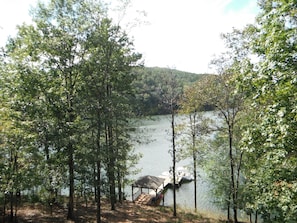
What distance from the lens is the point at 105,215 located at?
14.0 m

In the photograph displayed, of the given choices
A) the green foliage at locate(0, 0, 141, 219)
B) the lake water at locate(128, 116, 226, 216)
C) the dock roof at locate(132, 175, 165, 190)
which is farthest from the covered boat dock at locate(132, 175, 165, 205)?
the green foliage at locate(0, 0, 141, 219)

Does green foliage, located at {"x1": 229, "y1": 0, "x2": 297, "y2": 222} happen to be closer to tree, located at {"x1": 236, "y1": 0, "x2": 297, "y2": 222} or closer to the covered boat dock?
tree, located at {"x1": 236, "y1": 0, "x2": 297, "y2": 222}

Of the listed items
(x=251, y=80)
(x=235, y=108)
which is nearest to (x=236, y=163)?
(x=235, y=108)

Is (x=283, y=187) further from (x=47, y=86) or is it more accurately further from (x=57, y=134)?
(x=47, y=86)

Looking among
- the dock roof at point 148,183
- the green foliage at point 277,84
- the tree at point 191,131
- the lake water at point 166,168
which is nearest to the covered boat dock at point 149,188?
the dock roof at point 148,183

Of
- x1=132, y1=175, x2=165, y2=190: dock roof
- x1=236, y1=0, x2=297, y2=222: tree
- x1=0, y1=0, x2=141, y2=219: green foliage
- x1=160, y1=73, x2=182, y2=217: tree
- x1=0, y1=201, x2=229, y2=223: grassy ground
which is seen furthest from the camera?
x1=132, y1=175, x2=165, y2=190: dock roof

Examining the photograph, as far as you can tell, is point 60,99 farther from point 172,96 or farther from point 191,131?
point 191,131

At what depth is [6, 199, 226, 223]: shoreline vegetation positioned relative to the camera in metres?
12.7

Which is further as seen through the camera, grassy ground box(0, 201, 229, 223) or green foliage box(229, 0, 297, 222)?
grassy ground box(0, 201, 229, 223)

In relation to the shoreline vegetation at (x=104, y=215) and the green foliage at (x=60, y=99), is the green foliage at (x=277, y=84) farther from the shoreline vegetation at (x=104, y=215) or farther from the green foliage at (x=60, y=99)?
the shoreline vegetation at (x=104, y=215)

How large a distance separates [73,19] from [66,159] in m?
5.99

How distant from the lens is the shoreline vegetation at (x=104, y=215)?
12652 millimetres

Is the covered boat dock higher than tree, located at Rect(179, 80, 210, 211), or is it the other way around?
tree, located at Rect(179, 80, 210, 211)

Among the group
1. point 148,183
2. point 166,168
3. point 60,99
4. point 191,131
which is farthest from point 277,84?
point 166,168
